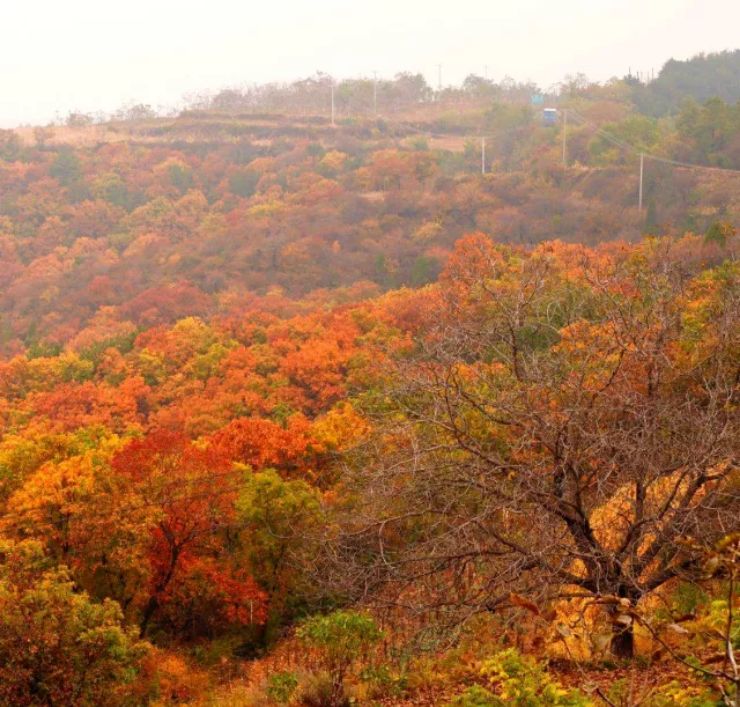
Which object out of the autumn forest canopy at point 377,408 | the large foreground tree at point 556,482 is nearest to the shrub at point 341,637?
the autumn forest canopy at point 377,408

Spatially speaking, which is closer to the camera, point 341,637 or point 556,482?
point 556,482

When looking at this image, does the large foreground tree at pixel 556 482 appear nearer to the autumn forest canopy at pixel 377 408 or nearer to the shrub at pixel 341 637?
the autumn forest canopy at pixel 377 408

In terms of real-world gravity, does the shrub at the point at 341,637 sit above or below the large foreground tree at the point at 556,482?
below

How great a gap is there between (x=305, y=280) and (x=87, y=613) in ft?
160

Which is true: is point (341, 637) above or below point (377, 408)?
below

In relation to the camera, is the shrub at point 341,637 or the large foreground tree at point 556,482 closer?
the large foreground tree at point 556,482

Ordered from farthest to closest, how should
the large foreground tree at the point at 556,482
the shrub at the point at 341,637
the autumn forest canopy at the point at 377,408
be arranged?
the shrub at the point at 341,637
the autumn forest canopy at the point at 377,408
the large foreground tree at the point at 556,482

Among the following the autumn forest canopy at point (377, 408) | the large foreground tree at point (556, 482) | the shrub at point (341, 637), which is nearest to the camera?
the large foreground tree at point (556, 482)

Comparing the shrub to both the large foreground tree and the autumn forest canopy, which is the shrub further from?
the large foreground tree

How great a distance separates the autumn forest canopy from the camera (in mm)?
8531

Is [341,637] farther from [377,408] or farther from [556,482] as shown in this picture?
[377,408]

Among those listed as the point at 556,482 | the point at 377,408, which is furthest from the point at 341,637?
the point at 377,408

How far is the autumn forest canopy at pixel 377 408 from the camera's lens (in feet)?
28.0

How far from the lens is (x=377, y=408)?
16.6 metres
